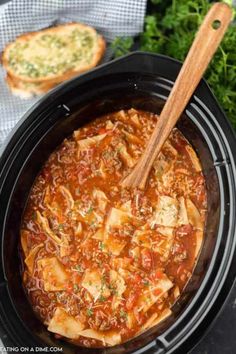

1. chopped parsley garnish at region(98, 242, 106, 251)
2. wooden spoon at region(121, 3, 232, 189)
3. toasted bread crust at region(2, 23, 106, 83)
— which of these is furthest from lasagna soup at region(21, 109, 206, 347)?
toasted bread crust at region(2, 23, 106, 83)

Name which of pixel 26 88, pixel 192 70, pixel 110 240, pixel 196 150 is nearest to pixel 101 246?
pixel 110 240

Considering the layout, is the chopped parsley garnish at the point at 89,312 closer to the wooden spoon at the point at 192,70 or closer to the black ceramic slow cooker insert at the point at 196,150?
the black ceramic slow cooker insert at the point at 196,150

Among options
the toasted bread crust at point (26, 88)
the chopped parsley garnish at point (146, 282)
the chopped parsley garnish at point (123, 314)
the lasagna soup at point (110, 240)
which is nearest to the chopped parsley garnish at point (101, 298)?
the lasagna soup at point (110, 240)

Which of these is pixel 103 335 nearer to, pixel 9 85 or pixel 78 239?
pixel 78 239

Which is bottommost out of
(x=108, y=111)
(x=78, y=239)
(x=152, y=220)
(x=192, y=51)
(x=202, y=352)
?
(x=202, y=352)

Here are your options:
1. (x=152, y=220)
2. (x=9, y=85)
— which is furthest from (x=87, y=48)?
(x=152, y=220)

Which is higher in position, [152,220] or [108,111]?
[108,111]

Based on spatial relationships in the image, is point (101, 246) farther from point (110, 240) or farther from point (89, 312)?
point (89, 312)
